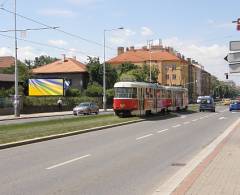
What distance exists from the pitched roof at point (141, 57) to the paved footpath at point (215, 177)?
144 meters

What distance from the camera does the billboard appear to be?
237 feet

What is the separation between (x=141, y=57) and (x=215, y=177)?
152 metres

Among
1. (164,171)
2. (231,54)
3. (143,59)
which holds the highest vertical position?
(143,59)

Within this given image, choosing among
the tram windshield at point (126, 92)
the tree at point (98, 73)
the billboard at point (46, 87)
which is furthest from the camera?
the tree at point (98, 73)

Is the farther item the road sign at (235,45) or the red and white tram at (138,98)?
the red and white tram at (138,98)

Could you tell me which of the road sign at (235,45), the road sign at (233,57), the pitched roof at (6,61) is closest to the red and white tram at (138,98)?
the road sign at (235,45)

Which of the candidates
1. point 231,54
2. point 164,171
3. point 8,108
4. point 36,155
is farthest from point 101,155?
point 8,108

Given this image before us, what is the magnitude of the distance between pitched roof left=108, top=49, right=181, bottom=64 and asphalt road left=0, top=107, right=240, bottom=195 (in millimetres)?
139005

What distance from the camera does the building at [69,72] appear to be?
107812 millimetres

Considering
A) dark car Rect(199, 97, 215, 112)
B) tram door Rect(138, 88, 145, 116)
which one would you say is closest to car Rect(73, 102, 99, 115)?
tram door Rect(138, 88, 145, 116)

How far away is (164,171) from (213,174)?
5.65ft

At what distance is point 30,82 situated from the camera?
7262 cm

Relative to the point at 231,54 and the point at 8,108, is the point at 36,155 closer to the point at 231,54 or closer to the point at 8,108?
the point at 231,54

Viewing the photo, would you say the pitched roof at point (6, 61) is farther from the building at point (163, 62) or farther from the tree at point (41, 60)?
the building at point (163, 62)
